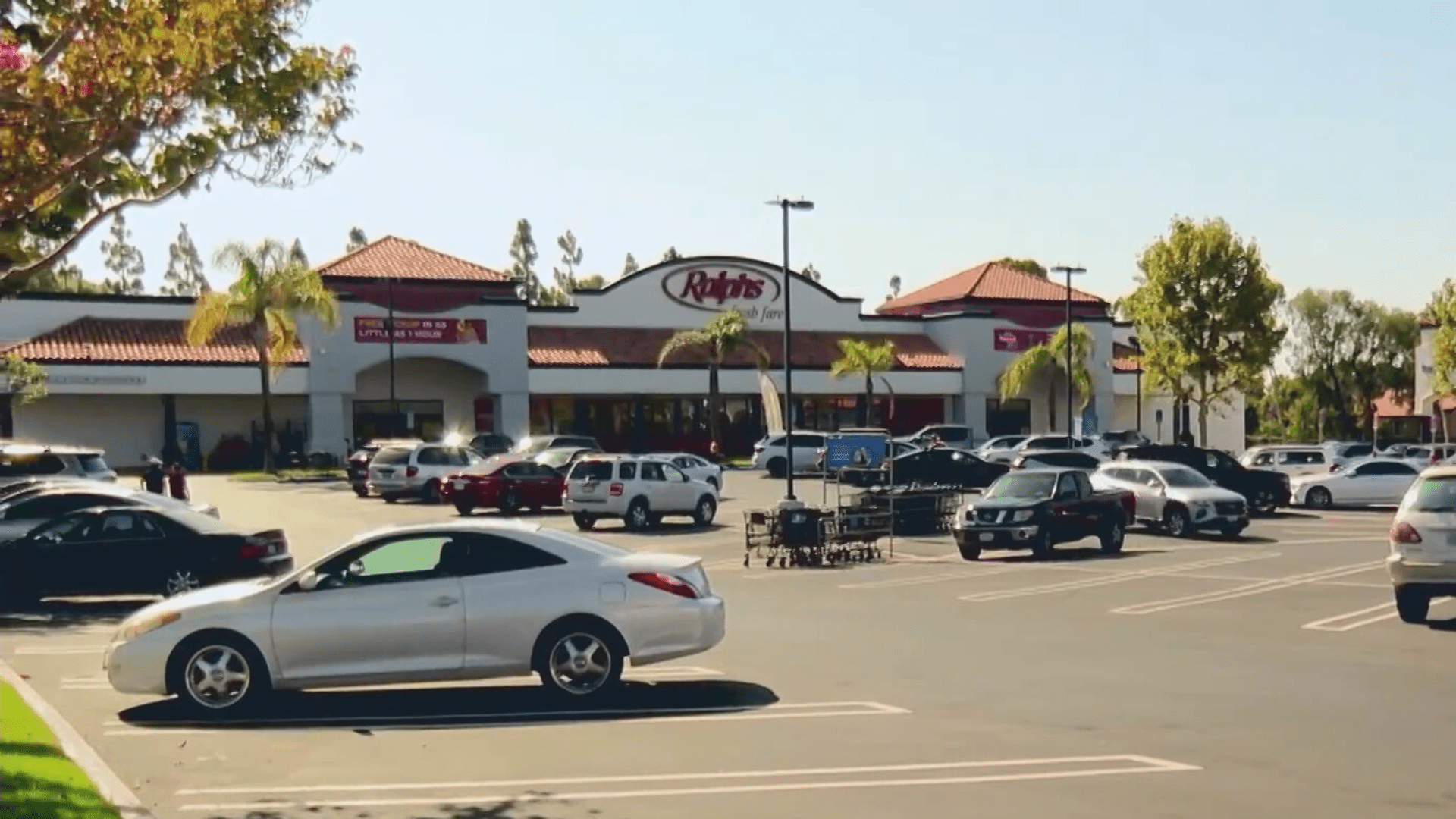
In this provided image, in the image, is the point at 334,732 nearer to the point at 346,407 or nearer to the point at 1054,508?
the point at 1054,508

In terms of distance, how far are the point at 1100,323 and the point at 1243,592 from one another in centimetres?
5810

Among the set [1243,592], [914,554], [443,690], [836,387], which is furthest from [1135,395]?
[443,690]

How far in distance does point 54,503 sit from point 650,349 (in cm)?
4759

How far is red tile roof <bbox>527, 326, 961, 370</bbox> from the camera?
68625mm

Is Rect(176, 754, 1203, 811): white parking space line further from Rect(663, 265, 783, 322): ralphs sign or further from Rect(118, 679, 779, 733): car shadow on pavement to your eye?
Rect(663, 265, 783, 322): ralphs sign

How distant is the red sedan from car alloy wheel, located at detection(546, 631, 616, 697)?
25.4 m

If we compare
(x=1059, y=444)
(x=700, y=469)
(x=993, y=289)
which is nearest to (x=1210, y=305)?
(x=1059, y=444)

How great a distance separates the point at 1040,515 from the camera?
92.7ft

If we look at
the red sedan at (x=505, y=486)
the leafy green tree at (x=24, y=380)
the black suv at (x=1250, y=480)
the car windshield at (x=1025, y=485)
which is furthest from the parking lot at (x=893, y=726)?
the leafy green tree at (x=24, y=380)

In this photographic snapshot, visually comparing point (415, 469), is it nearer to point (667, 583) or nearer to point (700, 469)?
point (700, 469)

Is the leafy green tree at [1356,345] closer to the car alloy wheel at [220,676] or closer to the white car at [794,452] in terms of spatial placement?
the white car at [794,452]

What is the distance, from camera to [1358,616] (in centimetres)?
1938

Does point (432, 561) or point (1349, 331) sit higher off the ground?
point (1349, 331)

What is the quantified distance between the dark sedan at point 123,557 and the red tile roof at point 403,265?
42.7 metres
